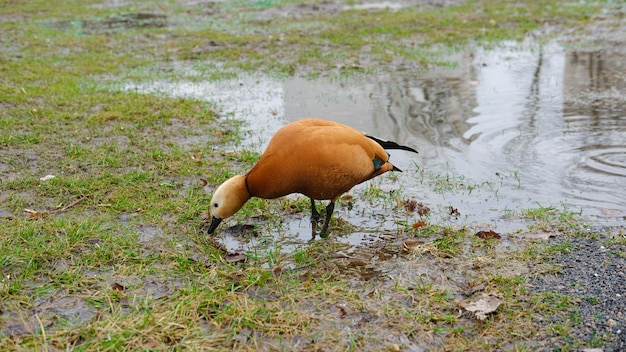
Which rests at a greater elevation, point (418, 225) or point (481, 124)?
point (481, 124)

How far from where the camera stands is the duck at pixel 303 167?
13.1 ft

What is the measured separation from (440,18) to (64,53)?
905 centimetres

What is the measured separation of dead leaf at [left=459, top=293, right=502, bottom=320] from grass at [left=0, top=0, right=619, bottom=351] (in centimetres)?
4

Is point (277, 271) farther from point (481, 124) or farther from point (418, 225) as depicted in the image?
point (481, 124)

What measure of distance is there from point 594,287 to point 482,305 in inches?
29.3

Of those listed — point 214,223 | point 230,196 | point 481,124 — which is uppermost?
point 230,196

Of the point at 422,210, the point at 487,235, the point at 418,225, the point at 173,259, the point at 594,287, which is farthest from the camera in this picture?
the point at 422,210

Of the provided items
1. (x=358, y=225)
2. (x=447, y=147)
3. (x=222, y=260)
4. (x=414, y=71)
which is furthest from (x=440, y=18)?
(x=222, y=260)

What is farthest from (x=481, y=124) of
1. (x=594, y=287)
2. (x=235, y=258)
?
(x=235, y=258)

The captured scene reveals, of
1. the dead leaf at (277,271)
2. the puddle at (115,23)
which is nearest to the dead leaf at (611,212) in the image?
the dead leaf at (277,271)

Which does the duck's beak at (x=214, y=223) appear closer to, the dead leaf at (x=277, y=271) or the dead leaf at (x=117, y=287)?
the dead leaf at (x=277, y=271)

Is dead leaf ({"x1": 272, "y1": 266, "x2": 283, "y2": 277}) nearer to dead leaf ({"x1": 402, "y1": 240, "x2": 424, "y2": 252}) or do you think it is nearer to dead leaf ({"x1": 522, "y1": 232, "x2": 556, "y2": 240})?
dead leaf ({"x1": 402, "y1": 240, "x2": 424, "y2": 252})

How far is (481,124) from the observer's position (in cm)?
726

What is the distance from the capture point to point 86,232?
4316mm
